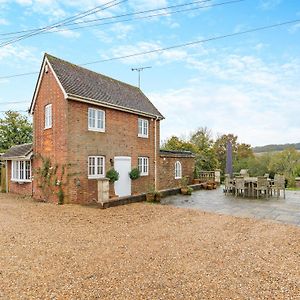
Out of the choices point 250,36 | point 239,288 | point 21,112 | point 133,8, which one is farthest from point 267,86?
point 21,112

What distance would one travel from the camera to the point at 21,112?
109 feet

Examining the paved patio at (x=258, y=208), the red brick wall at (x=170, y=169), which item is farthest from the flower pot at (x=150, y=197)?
the red brick wall at (x=170, y=169)

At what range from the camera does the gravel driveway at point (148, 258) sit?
13.6ft

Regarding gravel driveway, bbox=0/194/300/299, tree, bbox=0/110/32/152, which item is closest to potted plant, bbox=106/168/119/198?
gravel driveway, bbox=0/194/300/299

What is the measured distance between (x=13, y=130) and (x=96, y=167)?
78.4 ft

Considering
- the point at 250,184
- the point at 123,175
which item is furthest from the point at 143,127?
the point at 250,184

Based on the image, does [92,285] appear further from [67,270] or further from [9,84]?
[9,84]

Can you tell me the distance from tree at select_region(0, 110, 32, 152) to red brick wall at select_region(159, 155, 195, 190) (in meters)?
22.0

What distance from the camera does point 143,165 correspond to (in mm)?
18188

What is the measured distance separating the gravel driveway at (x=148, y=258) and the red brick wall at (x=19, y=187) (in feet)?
23.2

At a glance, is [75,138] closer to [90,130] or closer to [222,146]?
[90,130]

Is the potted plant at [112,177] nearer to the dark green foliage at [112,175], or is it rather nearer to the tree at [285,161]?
the dark green foliage at [112,175]

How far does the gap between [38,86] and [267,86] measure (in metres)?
15.8

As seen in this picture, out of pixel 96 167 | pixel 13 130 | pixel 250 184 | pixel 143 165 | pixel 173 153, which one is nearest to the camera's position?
pixel 96 167
